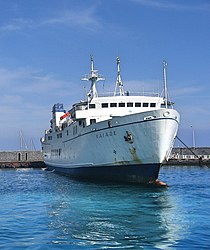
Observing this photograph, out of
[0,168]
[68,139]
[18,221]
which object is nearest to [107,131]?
[68,139]

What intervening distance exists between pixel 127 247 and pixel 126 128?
17926 mm

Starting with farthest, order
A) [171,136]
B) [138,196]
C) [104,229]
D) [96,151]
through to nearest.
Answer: [96,151]
[171,136]
[138,196]
[104,229]

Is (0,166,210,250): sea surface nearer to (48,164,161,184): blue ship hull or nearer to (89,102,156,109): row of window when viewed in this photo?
(48,164,161,184): blue ship hull

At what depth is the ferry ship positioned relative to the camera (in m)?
28.9

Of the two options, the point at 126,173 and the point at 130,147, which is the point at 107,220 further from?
the point at 126,173

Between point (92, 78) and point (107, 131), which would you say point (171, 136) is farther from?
point (92, 78)

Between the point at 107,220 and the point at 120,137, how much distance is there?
13.9 meters

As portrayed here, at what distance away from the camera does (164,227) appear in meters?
15.4

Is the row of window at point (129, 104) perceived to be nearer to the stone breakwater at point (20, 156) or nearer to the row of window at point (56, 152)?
the row of window at point (56, 152)

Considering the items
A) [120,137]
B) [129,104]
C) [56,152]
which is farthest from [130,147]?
[56,152]

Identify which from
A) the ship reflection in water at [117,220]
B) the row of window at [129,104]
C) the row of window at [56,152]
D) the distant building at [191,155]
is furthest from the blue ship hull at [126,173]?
the distant building at [191,155]

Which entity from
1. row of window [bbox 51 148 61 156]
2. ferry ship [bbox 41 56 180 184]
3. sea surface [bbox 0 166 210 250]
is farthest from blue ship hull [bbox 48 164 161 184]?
row of window [bbox 51 148 61 156]

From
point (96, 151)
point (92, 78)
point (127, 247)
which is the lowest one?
point (127, 247)

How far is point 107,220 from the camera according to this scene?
56.5ft
